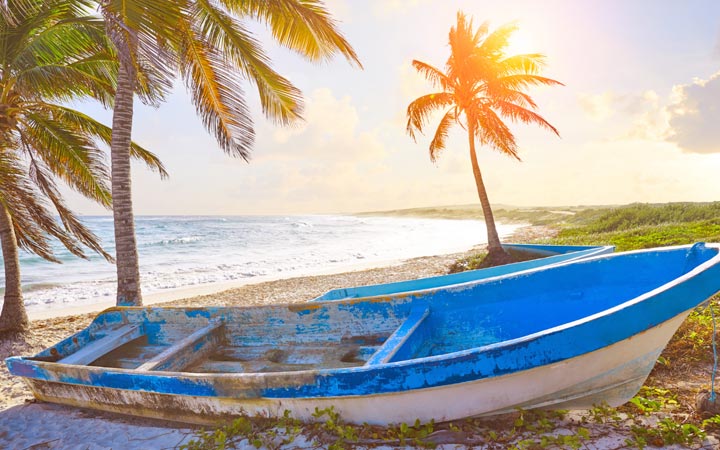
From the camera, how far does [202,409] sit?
3137 millimetres

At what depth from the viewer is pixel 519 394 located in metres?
2.60

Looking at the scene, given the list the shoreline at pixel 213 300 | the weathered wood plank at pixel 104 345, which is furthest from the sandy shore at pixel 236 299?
the weathered wood plank at pixel 104 345

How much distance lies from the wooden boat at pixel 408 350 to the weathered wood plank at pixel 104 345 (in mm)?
14

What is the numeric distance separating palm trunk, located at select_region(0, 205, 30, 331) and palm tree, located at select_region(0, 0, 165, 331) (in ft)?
0.04

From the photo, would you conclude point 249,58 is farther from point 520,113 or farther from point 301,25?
point 520,113

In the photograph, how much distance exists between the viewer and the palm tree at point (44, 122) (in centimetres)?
616

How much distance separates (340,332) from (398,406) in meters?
1.43

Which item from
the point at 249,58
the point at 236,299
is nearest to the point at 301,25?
the point at 249,58

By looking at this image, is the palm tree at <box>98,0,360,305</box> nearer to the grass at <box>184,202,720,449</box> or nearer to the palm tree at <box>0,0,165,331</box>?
the palm tree at <box>0,0,165,331</box>

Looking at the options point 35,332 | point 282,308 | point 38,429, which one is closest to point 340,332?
point 282,308

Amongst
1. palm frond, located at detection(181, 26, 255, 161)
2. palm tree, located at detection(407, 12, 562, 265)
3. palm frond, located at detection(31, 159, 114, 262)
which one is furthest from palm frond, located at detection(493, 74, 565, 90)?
palm frond, located at detection(31, 159, 114, 262)

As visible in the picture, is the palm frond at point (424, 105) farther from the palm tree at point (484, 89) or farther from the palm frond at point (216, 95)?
the palm frond at point (216, 95)

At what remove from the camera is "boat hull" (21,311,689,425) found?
100 inches

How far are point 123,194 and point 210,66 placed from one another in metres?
2.42
